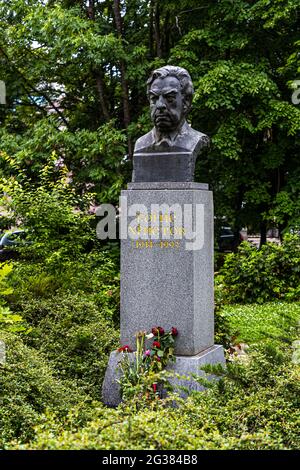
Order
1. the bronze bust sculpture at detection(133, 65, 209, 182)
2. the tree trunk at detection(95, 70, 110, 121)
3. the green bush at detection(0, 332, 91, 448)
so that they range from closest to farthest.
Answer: the green bush at detection(0, 332, 91, 448)
the bronze bust sculpture at detection(133, 65, 209, 182)
the tree trunk at detection(95, 70, 110, 121)

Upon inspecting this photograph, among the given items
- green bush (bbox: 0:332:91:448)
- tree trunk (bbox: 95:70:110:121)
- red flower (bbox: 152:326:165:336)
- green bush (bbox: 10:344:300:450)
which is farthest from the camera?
tree trunk (bbox: 95:70:110:121)

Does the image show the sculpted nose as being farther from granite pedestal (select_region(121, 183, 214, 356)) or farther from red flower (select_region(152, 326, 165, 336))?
red flower (select_region(152, 326, 165, 336))

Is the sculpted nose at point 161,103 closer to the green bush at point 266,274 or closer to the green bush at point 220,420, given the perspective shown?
the green bush at point 220,420

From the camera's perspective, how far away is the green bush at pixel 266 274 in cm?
1366

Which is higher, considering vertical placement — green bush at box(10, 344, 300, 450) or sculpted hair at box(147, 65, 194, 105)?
sculpted hair at box(147, 65, 194, 105)

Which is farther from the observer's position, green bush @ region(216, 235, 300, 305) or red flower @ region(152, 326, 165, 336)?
green bush @ region(216, 235, 300, 305)

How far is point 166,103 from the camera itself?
6781mm

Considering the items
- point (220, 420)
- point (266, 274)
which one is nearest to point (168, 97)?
point (220, 420)

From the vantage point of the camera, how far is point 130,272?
265 inches

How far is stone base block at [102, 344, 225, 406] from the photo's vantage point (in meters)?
6.33

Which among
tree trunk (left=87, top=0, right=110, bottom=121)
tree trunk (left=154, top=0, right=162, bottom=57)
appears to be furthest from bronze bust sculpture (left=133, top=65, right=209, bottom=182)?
tree trunk (left=87, top=0, right=110, bottom=121)

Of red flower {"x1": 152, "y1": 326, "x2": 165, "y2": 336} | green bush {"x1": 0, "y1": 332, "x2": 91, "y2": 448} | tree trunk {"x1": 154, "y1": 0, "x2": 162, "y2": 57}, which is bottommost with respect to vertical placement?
green bush {"x1": 0, "y1": 332, "x2": 91, "y2": 448}
